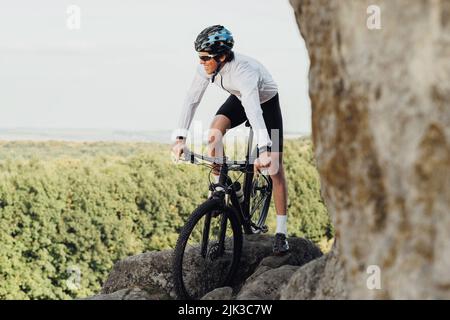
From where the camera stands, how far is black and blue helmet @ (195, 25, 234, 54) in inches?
320

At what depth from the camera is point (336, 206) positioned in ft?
20.8

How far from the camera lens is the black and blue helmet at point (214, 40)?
26.7 feet

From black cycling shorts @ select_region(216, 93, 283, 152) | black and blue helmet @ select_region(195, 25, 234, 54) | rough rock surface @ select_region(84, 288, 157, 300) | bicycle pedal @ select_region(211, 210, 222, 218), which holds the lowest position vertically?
rough rock surface @ select_region(84, 288, 157, 300)

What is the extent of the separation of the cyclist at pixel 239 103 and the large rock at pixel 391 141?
1764 mm

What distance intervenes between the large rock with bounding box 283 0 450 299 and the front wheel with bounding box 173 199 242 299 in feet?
7.16

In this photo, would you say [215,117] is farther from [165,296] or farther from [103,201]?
[103,201]

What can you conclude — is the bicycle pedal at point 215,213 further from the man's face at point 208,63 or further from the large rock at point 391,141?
the large rock at point 391,141

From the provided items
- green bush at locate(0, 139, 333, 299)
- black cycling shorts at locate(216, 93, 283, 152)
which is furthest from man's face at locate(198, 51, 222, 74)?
green bush at locate(0, 139, 333, 299)

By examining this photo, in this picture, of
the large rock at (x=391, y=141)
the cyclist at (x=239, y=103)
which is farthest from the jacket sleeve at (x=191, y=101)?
the large rock at (x=391, y=141)

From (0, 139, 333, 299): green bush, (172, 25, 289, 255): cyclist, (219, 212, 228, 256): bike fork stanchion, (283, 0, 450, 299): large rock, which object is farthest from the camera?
(0, 139, 333, 299): green bush

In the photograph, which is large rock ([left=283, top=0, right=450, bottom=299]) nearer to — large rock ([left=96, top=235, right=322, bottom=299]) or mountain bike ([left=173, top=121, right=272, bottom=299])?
mountain bike ([left=173, top=121, right=272, bottom=299])

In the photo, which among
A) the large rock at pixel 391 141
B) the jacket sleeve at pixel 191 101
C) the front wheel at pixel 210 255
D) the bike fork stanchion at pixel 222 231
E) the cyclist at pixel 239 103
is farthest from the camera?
the jacket sleeve at pixel 191 101

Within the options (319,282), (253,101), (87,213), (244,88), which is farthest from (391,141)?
(87,213)
